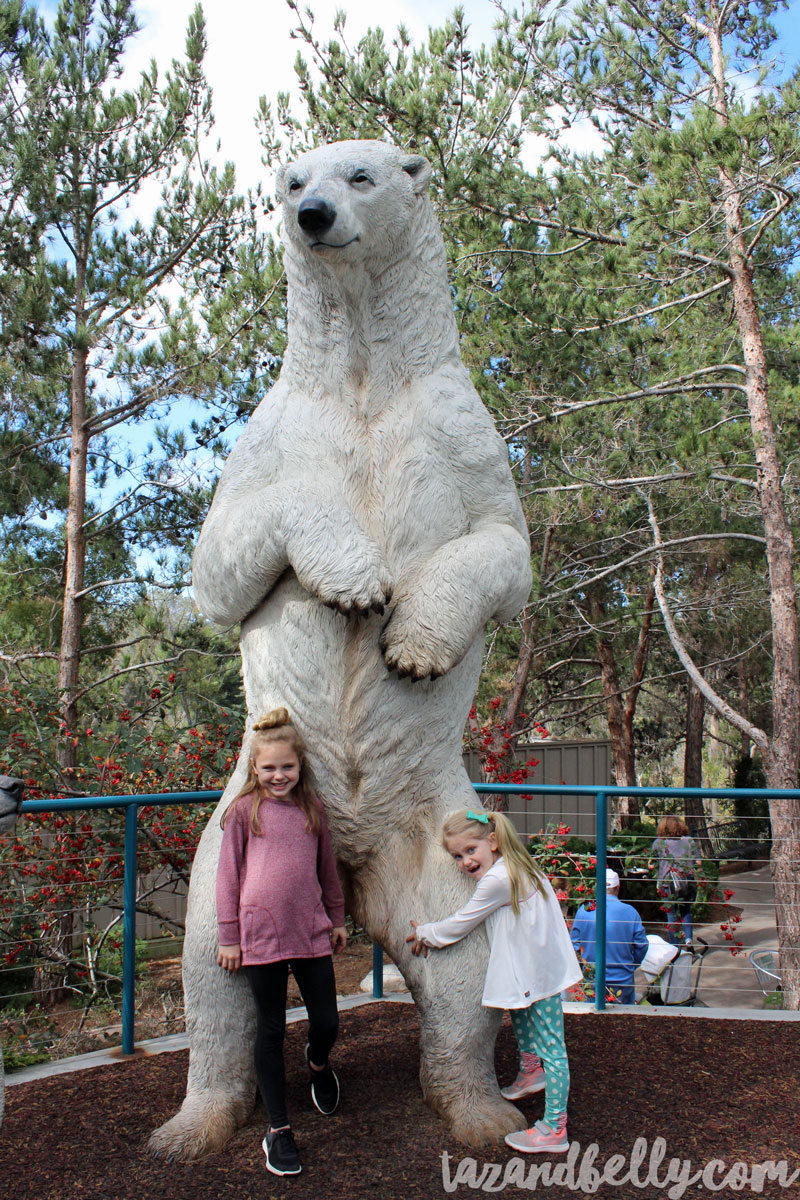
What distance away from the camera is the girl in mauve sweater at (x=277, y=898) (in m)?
2.28

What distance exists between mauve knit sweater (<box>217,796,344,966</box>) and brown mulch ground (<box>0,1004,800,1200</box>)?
49 cm

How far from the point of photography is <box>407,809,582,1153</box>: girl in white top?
2.34m

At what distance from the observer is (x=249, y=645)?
2.59 m

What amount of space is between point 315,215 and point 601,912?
2.70 metres

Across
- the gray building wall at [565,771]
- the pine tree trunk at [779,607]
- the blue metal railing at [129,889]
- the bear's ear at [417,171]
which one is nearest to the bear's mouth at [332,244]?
the bear's ear at [417,171]

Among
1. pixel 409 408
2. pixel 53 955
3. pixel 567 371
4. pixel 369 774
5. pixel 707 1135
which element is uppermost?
pixel 567 371

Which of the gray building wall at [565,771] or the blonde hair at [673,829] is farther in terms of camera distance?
the gray building wall at [565,771]

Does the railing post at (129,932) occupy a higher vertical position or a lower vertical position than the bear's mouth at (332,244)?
lower

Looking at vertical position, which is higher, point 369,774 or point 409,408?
point 409,408

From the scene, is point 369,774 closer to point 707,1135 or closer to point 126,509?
point 707,1135

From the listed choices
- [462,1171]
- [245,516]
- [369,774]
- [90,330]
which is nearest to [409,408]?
[245,516]

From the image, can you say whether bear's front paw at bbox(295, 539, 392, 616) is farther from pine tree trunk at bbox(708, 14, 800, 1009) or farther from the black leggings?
pine tree trunk at bbox(708, 14, 800, 1009)

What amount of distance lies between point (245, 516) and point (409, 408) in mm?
522

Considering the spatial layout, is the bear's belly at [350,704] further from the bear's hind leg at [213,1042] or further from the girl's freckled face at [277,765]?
the bear's hind leg at [213,1042]
